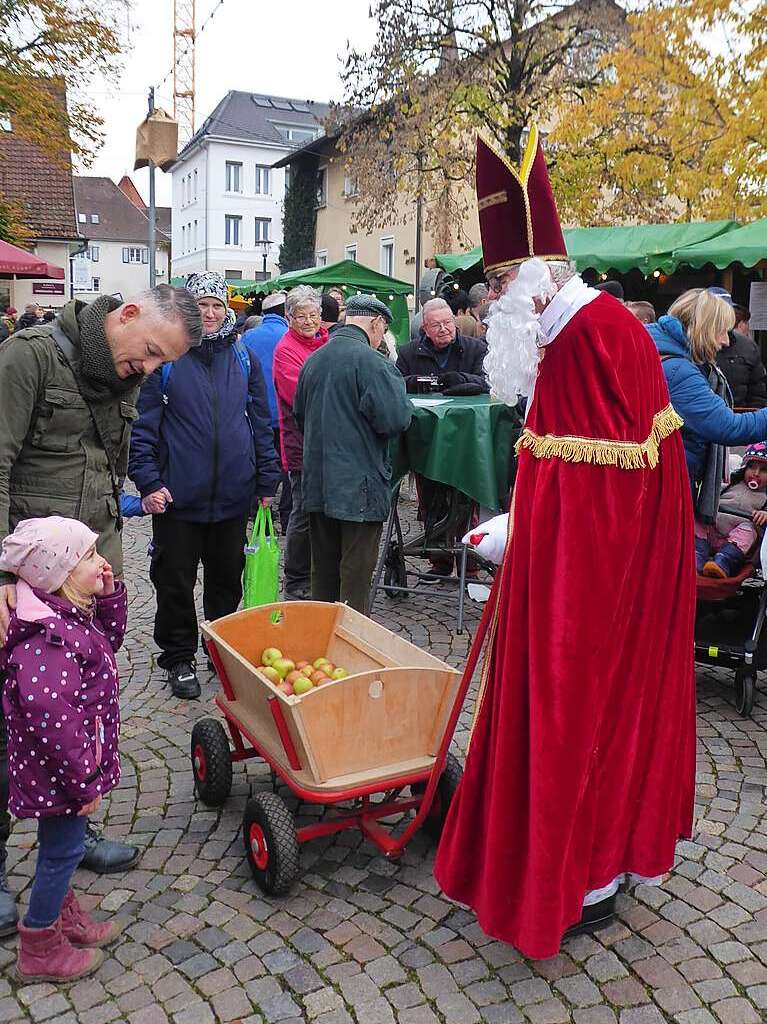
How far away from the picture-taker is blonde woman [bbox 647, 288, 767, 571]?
449 centimetres

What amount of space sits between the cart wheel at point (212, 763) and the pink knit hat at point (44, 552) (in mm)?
1285

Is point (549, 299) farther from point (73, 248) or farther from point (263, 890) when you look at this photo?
point (73, 248)

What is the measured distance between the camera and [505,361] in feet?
8.69

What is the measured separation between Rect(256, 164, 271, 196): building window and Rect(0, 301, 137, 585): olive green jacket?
170ft

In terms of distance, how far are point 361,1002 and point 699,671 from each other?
3.29 m

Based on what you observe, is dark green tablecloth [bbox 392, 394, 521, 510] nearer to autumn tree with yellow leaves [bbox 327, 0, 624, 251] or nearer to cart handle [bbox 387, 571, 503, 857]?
cart handle [bbox 387, 571, 503, 857]

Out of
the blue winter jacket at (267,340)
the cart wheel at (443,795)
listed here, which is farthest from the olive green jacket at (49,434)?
the blue winter jacket at (267,340)

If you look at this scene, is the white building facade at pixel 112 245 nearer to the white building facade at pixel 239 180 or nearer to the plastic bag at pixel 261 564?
the white building facade at pixel 239 180

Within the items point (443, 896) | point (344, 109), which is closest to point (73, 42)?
point (344, 109)

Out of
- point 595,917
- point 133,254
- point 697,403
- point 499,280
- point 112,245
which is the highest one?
point 112,245

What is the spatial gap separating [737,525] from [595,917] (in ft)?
8.72

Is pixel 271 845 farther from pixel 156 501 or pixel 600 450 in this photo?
pixel 156 501

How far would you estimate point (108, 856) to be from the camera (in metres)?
3.29

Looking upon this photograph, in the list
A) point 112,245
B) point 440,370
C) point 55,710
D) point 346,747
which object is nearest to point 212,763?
point 346,747
